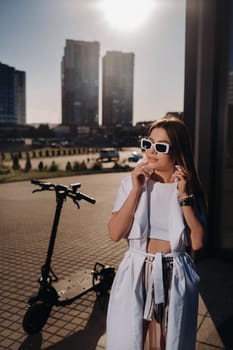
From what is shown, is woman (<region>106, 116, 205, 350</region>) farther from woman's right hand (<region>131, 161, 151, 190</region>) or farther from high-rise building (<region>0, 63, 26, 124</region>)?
high-rise building (<region>0, 63, 26, 124</region>)

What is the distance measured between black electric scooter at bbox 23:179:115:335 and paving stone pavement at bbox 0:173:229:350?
19 centimetres

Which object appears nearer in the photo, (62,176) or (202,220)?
(202,220)

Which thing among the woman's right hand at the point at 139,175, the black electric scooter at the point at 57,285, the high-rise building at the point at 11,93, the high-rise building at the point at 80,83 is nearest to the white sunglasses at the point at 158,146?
the woman's right hand at the point at 139,175

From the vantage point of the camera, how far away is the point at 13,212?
32.9 feet

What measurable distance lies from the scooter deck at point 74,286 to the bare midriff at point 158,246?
2.05 metres

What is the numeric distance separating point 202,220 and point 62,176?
56.9ft

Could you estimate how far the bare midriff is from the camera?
2027 mm

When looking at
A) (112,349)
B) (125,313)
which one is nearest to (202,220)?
(125,313)

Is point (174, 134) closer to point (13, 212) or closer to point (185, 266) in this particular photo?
point (185, 266)

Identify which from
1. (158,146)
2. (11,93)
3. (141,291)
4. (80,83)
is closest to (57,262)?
(141,291)

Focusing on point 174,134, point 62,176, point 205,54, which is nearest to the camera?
point 174,134

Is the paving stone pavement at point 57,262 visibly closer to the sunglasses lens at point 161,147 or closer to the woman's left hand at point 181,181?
the woman's left hand at point 181,181

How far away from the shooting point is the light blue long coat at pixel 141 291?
1963 millimetres

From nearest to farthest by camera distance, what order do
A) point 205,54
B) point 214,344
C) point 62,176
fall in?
point 214,344 < point 205,54 < point 62,176
